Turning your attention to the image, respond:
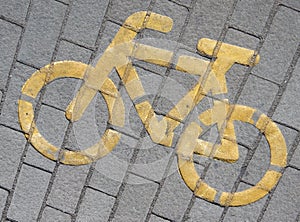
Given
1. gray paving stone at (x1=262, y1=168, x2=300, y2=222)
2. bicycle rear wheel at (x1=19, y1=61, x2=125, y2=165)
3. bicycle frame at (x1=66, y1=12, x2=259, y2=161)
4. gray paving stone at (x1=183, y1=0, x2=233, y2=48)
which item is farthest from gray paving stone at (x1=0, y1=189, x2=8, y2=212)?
gray paving stone at (x1=262, y1=168, x2=300, y2=222)

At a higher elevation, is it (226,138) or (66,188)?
(226,138)

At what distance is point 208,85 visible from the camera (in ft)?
10.1

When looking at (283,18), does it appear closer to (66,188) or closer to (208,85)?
(208,85)

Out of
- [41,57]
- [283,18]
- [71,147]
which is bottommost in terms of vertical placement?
[71,147]

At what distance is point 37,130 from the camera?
3.12m

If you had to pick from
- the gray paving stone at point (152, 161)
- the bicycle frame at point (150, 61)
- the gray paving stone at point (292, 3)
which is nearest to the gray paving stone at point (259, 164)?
the bicycle frame at point (150, 61)

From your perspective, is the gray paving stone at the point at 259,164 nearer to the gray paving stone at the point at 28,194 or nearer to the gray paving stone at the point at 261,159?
the gray paving stone at the point at 261,159

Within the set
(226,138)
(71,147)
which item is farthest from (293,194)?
(71,147)

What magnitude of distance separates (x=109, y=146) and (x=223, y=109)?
0.74 meters

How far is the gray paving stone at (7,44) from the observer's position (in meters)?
3.07

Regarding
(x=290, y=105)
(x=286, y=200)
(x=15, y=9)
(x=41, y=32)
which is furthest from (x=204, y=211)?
(x=15, y=9)

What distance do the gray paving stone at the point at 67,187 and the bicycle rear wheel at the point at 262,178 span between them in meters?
0.63

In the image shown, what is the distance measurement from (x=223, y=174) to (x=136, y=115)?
657mm

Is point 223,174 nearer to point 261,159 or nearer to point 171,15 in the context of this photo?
point 261,159
